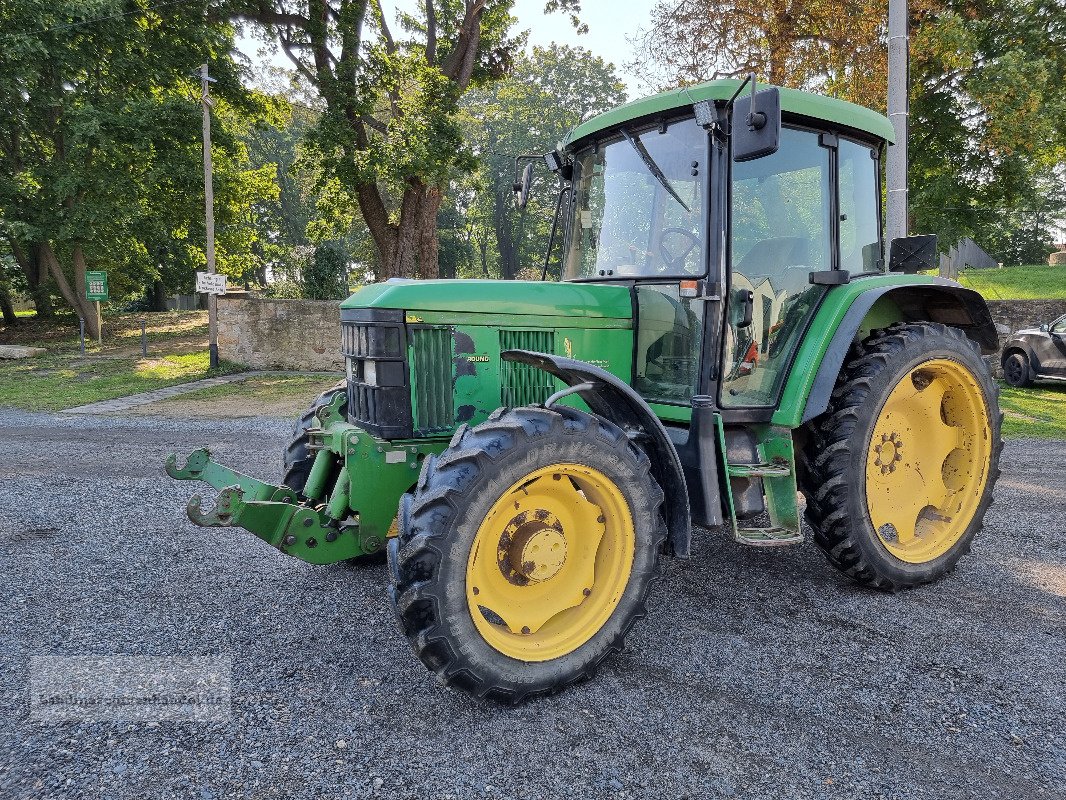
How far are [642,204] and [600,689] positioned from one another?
93.7 inches

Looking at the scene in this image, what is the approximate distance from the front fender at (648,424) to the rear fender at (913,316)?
0.91 metres

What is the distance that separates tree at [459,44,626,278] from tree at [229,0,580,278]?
23.4 metres

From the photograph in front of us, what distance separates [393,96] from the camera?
16.1 metres

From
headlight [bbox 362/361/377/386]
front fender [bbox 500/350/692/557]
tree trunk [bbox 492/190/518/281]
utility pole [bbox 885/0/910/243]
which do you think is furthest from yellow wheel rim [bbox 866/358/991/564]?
tree trunk [bbox 492/190/518/281]

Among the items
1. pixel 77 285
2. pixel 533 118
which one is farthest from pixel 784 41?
pixel 533 118

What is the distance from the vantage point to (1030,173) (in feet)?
56.5

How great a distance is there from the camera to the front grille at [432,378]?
3365 mm

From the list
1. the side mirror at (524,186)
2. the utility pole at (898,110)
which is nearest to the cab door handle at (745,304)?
the side mirror at (524,186)

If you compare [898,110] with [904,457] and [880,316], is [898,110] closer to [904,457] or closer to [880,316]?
[880,316]

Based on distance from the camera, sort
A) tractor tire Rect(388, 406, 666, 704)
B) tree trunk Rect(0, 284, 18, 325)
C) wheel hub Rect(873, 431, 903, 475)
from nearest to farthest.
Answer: tractor tire Rect(388, 406, 666, 704) → wheel hub Rect(873, 431, 903, 475) → tree trunk Rect(0, 284, 18, 325)

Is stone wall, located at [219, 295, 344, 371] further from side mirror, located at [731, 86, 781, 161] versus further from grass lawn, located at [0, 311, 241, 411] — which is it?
side mirror, located at [731, 86, 781, 161]

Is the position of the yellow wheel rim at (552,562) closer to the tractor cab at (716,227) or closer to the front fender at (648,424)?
the front fender at (648,424)

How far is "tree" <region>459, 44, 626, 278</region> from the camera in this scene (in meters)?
41.3

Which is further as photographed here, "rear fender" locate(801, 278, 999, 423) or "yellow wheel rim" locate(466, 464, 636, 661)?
"rear fender" locate(801, 278, 999, 423)
